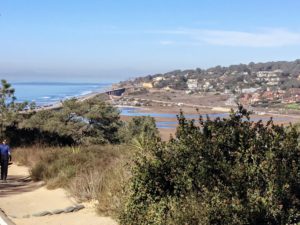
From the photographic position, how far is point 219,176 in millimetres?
6949

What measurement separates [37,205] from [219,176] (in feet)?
19.5

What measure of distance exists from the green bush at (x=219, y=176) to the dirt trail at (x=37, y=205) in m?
2.01

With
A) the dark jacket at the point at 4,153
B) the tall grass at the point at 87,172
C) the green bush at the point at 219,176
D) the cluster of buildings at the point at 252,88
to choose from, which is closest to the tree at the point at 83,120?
the tall grass at the point at 87,172

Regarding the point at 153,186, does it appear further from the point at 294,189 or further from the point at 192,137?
the point at 294,189

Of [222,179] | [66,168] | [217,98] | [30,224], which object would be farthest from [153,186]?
[217,98]

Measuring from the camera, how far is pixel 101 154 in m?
15.8

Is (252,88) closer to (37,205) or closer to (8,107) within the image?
(8,107)

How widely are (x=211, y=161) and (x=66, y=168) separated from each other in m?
7.65

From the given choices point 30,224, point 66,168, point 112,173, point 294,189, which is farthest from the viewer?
point 66,168

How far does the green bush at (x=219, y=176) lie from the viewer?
6391 mm

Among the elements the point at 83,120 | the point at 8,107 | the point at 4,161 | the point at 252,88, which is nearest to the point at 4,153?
the point at 4,161

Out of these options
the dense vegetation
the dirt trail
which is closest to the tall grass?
the dense vegetation

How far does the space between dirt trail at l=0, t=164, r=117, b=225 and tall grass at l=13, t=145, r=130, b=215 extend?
22 cm

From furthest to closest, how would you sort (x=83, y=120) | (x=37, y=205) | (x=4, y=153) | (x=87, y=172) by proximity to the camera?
(x=83, y=120) < (x=4, y=153) < (x=87, y=172) < (x=37, y=205)
